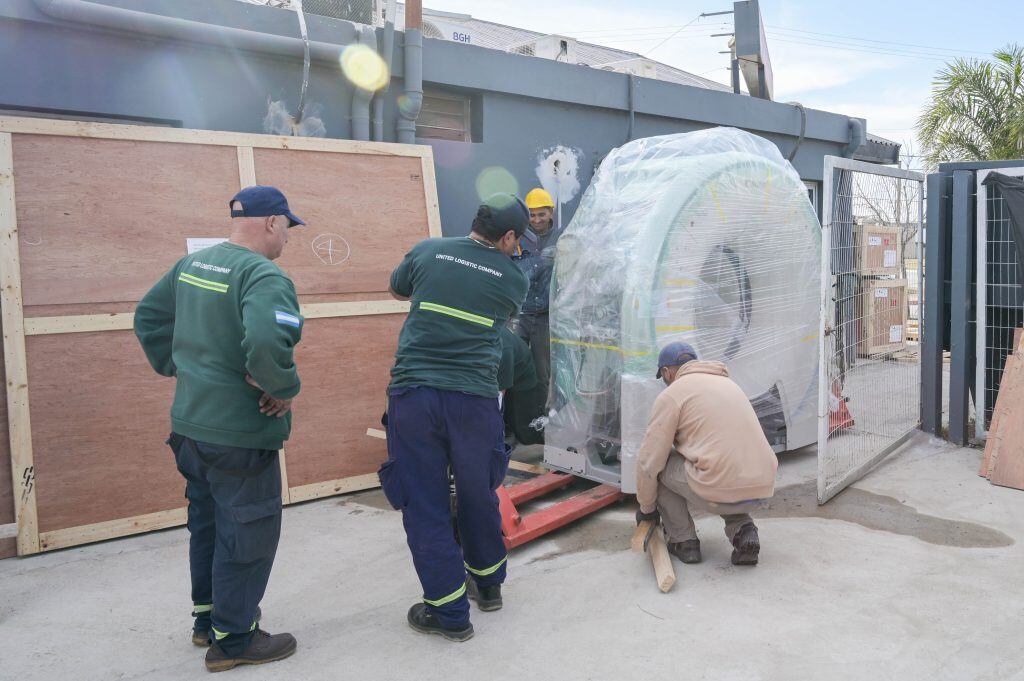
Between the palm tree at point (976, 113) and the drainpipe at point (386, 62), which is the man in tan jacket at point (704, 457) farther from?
the palm tree at point (976, 113)

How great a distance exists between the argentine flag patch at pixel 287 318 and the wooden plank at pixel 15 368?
2.17m

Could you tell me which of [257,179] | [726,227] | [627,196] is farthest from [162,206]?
[726,227]

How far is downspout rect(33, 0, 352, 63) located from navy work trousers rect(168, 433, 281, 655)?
3.02m

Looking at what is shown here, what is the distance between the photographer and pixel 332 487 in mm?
4926

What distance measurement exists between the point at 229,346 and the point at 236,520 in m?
0.62

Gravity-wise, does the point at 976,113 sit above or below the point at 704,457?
above

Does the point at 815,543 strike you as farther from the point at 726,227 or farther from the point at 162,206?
the point at 162,206

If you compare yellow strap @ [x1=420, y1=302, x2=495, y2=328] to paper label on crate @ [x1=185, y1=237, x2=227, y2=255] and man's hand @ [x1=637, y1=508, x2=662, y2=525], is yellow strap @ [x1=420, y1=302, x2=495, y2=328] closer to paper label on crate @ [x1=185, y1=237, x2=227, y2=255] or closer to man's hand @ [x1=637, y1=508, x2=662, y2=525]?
man's hand @ [x1=637, y1=508, x2=662, y2=525]

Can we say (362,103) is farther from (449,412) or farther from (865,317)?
(865,317)

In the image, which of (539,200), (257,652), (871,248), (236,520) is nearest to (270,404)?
(236,520)

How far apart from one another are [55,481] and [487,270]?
264cm

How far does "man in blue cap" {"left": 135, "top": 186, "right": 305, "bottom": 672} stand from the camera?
2.75m

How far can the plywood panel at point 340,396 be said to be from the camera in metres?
4.85

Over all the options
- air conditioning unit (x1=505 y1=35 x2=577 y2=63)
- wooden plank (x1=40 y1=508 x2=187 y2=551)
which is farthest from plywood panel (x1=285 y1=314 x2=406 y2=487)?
air conditioning unit (x1=505 y1=35 x2=577 y2=63)
